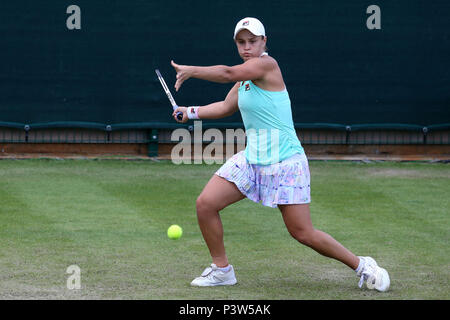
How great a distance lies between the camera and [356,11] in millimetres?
13359

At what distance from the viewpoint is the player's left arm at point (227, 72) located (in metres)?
5.43

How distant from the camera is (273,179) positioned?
5.88 m

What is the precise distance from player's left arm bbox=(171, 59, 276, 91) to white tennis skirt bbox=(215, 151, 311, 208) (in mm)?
638

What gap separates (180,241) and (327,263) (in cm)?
147

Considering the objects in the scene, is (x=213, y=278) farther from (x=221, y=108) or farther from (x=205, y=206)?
(x=221, y=108)

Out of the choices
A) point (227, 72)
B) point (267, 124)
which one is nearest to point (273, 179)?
point (267, 124)

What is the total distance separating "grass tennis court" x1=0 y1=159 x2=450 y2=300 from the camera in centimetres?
595

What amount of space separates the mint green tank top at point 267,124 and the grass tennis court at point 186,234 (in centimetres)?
95
